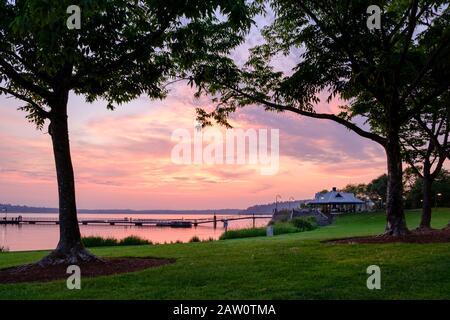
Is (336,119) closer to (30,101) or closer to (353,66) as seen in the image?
(353,66)

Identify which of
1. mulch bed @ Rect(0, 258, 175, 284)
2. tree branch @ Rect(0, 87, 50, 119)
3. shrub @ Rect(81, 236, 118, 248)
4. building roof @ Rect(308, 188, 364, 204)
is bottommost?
shrub @ Rect(81, 236, 118, 248)

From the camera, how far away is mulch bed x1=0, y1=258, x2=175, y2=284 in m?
10.9

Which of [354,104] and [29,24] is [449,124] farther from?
[29,24]

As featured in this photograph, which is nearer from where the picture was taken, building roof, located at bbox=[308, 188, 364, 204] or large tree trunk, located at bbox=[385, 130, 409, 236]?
large tree trunk, located at bbox=[385, 130, 409, 236]

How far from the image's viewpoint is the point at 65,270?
1176 cm

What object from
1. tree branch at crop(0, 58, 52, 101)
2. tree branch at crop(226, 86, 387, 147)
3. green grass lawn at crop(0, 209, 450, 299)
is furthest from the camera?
tree branch at crop(226, 86, 387, 147)

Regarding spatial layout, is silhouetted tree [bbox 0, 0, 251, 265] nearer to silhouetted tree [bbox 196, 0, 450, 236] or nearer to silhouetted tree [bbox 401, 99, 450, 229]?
silhouetted tree [bbox 196, 0, 450, 236]

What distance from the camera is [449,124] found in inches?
1031

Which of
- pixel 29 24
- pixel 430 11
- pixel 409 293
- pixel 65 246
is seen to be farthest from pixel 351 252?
pixel 29 24

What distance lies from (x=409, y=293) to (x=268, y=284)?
2.50m

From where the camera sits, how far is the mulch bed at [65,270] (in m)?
10.9
